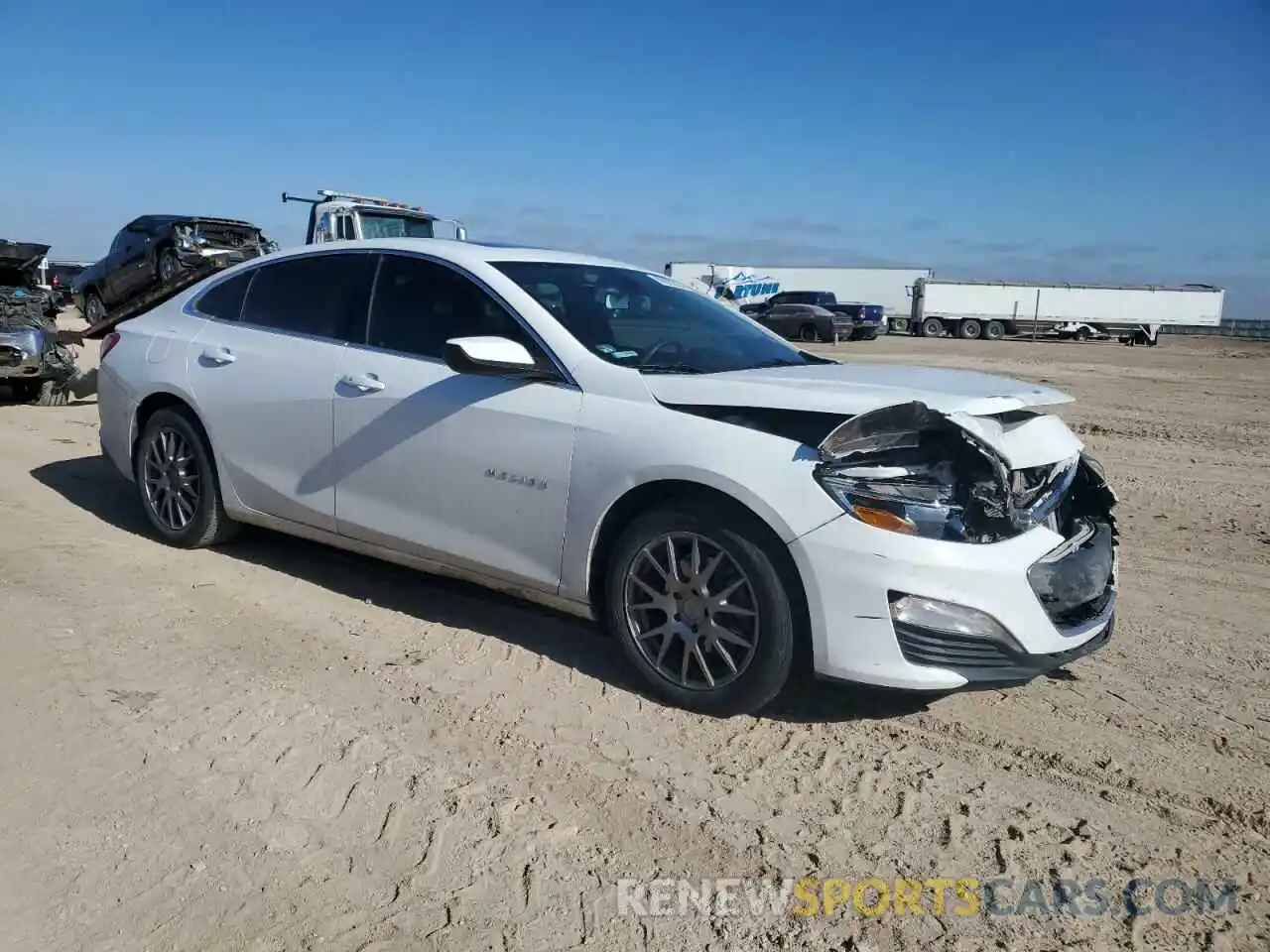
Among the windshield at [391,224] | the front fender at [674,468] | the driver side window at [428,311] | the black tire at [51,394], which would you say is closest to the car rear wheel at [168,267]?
the windshield at [391,224]

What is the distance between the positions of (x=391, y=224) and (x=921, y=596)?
46.6 feet

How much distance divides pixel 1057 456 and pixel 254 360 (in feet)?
12.2

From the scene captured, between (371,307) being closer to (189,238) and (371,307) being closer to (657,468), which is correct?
(657,468)

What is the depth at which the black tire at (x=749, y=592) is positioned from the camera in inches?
135

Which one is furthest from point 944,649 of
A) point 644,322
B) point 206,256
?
point 206,256

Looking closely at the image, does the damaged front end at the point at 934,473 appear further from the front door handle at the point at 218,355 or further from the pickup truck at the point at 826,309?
the pickup truck at the point at 826,309

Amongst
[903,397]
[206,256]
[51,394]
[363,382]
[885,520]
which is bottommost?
[51,394]

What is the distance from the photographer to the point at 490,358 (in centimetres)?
388

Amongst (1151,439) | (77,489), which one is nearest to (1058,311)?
(1151,439)

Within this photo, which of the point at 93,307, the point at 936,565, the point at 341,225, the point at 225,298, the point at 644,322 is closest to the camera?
the point at 936,565

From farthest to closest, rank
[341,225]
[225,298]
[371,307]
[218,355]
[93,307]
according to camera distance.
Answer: [93,307]
[341,225]
[225,298]
[218,355]
[371,307]

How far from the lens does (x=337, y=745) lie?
3.43 meters

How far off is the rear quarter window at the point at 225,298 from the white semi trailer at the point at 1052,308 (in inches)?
1657

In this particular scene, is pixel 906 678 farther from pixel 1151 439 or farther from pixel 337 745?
pixel 1151 439
